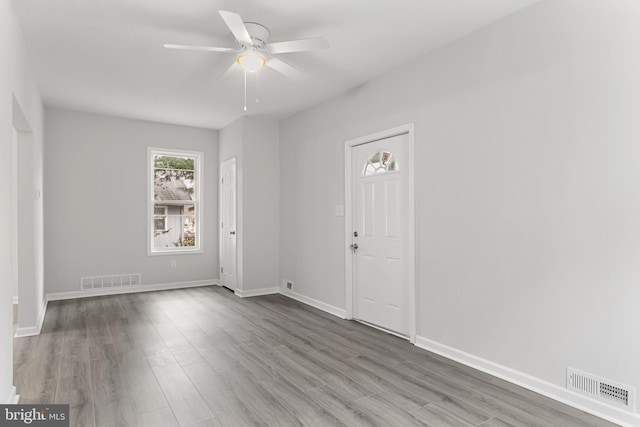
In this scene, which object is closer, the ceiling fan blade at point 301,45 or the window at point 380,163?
the ceiling fan blade at point 301,45

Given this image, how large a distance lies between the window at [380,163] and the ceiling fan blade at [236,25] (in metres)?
1.80

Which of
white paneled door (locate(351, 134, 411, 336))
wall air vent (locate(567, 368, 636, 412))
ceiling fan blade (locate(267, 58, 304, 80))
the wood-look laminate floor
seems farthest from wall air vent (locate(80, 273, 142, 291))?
wall air vent (locate(567, 368, 636, 412))

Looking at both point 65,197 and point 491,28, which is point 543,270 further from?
point 65,197

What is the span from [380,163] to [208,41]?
2045 mm

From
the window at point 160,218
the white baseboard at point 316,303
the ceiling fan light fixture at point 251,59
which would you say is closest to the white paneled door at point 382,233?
the white baseboard at point 316,303

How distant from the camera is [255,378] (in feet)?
9.27

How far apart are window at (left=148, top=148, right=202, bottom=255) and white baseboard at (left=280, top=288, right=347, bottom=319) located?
1.95m

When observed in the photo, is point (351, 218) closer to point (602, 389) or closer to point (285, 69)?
point (285, 69)

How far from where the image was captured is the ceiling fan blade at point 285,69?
3638 millimetres

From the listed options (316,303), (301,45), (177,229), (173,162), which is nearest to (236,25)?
(301,45)

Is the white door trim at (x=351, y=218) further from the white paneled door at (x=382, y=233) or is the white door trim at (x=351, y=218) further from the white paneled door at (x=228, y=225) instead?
the white paneled door at (x=228, y=225)

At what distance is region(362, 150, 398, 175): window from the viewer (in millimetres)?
3881

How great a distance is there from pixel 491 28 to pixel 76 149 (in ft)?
18.3

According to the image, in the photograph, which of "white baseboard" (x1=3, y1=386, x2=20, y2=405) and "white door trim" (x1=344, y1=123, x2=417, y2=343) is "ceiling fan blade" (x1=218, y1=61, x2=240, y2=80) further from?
"white baseboard" (x1=3, y1=386, x2=20, y2=405)
